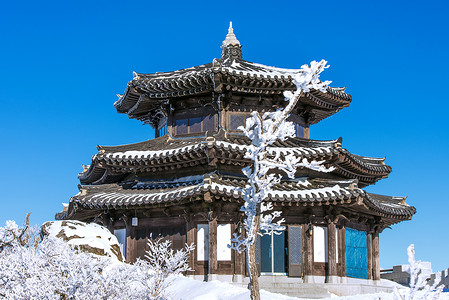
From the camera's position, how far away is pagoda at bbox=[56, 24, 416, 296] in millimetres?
19547

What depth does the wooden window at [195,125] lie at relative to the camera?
2203cm

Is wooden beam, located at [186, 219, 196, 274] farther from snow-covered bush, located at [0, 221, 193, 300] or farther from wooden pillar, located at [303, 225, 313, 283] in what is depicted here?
snow-covered bush, located at [0, 221, 193, 300]

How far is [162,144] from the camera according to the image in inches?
879

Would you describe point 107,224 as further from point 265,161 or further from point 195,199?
point 265,161

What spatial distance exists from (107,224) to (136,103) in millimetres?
5627

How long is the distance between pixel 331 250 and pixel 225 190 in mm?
4919

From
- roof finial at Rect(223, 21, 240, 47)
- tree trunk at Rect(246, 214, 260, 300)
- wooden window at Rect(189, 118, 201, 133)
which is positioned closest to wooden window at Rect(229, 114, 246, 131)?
wooden window at Rect(189, 118, 201, 133)

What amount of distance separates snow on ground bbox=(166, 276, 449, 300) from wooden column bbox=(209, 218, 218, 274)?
1204 millimetres

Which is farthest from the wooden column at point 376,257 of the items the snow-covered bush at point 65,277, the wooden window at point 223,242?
the snow-covered bush at point 65,277

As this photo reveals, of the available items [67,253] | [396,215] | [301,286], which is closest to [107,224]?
[301,286]

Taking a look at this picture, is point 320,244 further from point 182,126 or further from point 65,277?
point 65,277

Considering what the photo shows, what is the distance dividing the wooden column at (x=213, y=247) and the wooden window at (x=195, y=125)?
4321mm

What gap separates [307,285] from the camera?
1891 cm

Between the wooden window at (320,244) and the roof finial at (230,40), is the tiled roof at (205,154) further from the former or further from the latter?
the roof finial at (230,40)
